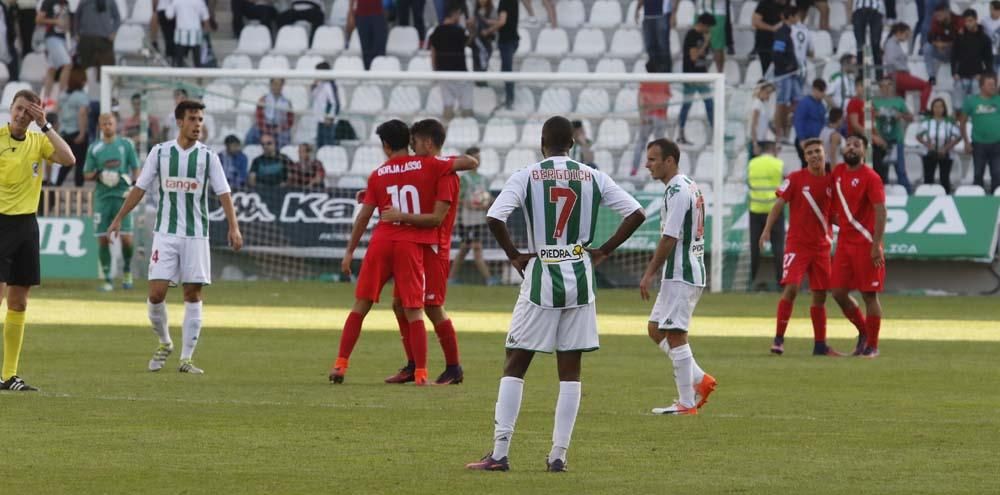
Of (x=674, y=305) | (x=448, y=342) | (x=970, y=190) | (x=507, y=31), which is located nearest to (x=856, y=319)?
(x=448, y=342)

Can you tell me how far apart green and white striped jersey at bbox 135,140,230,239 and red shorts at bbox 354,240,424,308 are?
161 cm

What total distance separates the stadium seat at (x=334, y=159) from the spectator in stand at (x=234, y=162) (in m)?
1.26

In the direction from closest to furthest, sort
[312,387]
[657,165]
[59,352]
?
1. [657,165]
2. [312,387]
3. [59,352]

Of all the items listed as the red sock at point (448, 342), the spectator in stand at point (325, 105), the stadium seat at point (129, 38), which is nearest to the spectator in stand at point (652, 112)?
the spectator in stand at point (325, 105)

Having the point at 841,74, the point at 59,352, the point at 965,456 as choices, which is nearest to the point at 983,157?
the point at 841,74

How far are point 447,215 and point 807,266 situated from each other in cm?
506

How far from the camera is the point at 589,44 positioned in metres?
32.6

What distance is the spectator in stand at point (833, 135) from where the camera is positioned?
2761 cm

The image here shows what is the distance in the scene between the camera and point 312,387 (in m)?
12.7

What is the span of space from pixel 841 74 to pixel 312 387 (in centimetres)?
1844

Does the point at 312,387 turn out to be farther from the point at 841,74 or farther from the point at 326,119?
the point at 841,74

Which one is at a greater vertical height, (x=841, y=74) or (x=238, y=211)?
(x=841, y=74)

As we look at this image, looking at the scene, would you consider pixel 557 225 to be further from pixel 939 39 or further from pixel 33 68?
pixel 33 68

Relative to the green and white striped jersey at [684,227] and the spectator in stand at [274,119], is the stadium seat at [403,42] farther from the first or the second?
the green and white striped jersey at [684,227]
